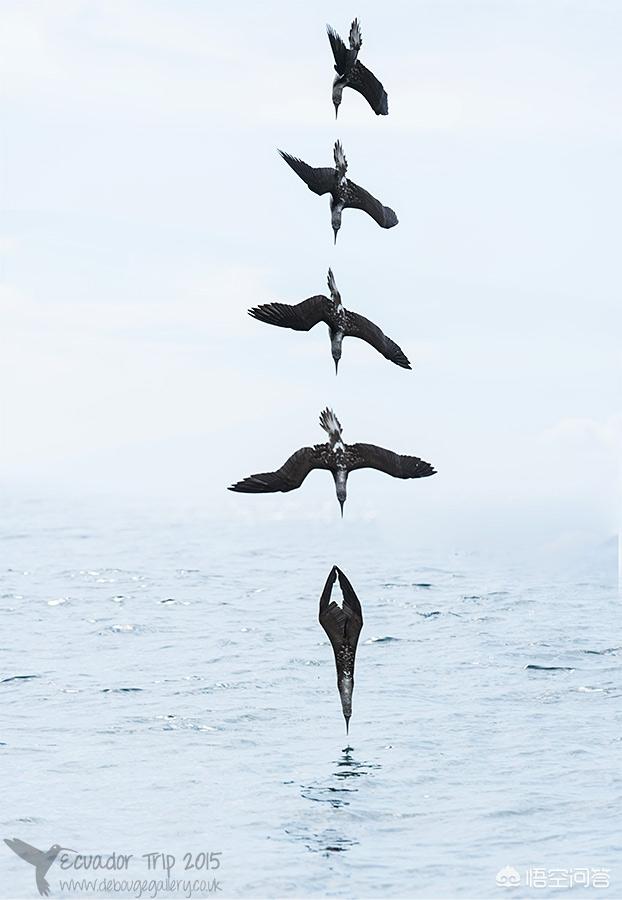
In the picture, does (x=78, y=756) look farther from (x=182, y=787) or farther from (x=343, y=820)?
(x=343, y=820)

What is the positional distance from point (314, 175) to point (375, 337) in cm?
199

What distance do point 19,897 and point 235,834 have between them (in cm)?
366

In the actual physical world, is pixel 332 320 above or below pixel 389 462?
above

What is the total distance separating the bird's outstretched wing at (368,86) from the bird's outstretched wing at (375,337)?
269 cm

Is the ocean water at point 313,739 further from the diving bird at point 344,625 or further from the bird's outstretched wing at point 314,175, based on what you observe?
the bird's outstretched wing at point 314,175

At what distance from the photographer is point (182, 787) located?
25.7 m

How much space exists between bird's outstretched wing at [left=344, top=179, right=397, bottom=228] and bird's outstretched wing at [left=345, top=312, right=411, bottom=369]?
56.9 inches

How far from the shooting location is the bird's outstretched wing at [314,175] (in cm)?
1711

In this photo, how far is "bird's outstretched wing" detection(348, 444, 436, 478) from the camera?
17141mm

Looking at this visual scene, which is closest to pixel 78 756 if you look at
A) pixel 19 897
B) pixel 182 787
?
pixel 182 787

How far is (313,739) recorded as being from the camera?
2922 centimetres

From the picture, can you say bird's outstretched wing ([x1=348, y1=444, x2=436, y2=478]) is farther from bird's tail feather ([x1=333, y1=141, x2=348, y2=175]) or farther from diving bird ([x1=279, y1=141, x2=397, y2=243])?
bird's tail feather ([x1=333, y1=141, x2=348, y2=175])

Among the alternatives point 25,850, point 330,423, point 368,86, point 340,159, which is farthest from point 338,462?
point 25,850

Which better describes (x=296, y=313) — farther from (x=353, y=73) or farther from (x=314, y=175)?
(x=353, y=73)
